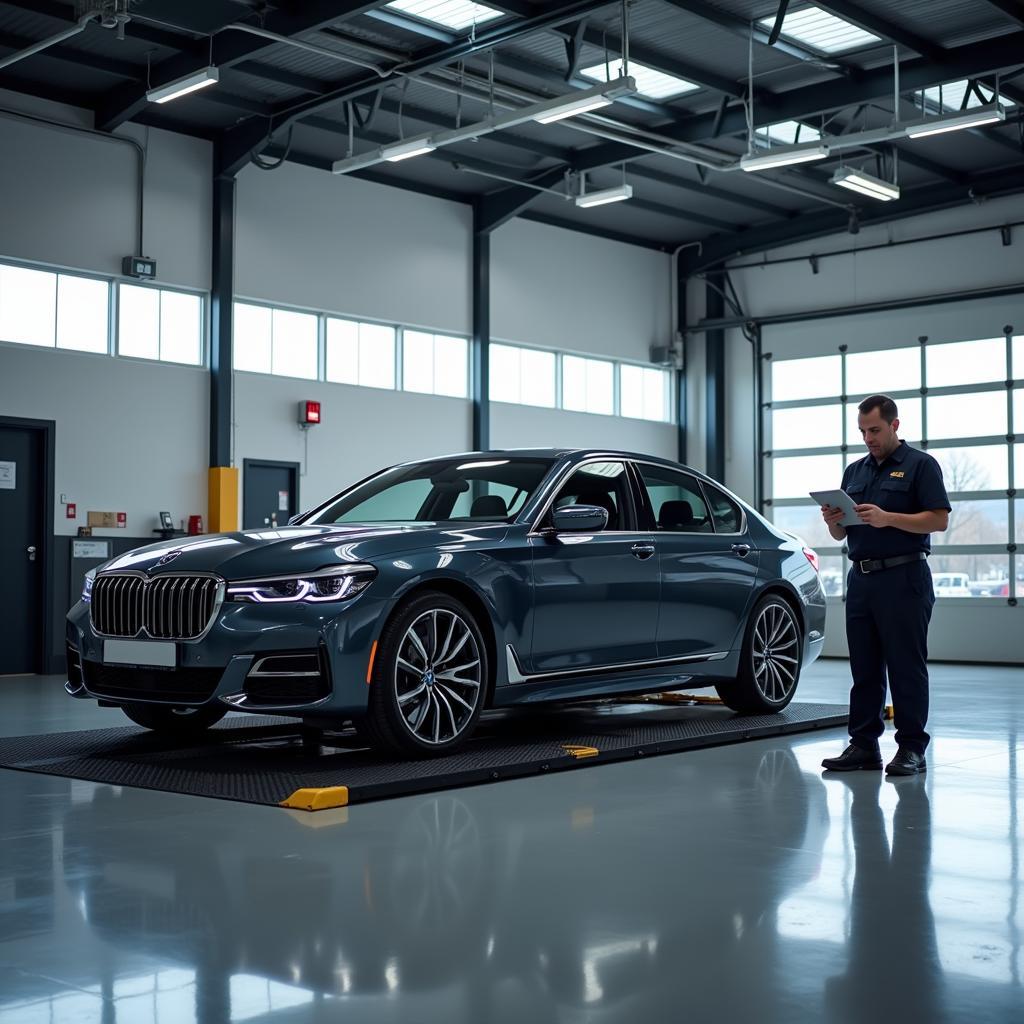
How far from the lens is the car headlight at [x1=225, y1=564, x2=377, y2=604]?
5.57 metres

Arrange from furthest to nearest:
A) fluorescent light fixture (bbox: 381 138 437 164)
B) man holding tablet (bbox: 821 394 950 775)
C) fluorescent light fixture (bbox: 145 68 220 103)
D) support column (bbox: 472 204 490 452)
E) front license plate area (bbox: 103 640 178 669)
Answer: support column (bbox: 472 204 490 452)
fluorescent light fixture (bbox: 381 138 437 164)
fluorescent light fixture (bbox: 145 68 220 103)
man holding tablet (bbox: 821 394 950 775)
front license plate area (bbox: 103 640 178 669)

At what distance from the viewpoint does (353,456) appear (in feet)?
55.3

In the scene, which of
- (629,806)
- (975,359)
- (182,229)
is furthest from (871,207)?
(629,806)

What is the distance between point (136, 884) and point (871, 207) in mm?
16871

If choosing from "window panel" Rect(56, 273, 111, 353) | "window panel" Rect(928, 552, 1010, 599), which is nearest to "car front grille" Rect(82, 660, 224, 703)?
"window panel" Rect(56, 273, 111, 353)

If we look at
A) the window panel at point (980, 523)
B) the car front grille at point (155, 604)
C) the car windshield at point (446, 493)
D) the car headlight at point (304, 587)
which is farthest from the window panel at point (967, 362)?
the car front grille at point (155, 604)

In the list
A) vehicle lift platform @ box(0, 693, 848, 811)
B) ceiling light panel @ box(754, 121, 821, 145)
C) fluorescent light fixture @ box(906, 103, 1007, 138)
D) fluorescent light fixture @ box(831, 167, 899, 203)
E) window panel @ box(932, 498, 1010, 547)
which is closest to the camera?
vehicle lift platform @ box(0, 693, 848, 811)

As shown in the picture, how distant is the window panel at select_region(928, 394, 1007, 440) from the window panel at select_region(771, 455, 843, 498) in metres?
1.54

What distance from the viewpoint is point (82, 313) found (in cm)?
1433

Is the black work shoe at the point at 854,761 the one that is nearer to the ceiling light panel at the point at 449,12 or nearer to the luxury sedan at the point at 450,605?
the luxury sedan at the point at 450,605

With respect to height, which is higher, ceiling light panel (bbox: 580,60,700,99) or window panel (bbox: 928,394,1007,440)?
ceiling light panel (bbox: 580,60,700,99)

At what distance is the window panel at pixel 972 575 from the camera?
1734 centimetres

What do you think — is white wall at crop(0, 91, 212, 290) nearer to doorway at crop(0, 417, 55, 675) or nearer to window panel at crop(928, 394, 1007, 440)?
doorway at crop(0, 417, 55, 675)

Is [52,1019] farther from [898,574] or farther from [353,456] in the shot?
[353,456]
